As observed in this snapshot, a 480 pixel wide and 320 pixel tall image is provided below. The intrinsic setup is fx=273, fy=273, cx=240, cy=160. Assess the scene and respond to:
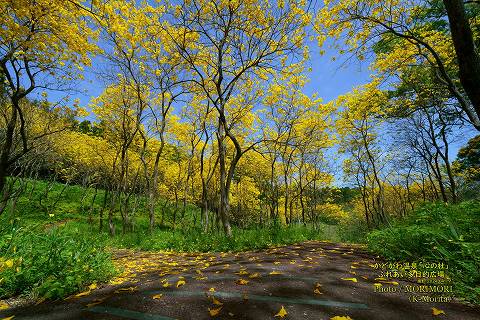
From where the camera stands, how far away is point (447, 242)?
450 cm

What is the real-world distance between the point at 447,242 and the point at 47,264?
6.04m

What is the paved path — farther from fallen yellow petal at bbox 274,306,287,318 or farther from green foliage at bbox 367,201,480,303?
green foliage at bbox 367,201,480,303

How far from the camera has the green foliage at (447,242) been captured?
10.6 feet

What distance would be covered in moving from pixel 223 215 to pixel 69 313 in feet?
23.8

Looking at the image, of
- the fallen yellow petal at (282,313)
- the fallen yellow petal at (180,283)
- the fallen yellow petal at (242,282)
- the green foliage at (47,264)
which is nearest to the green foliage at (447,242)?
the fallen yellow petal at (282,313)

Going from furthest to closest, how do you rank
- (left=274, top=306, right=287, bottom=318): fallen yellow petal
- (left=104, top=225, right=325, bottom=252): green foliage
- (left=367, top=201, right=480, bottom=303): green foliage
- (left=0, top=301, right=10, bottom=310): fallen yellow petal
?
(left=104, top=225, right=325, bottom=252): green foliage
(left=367, top=201, right=480, bottom=303): green foliage
(left=0, top=301, right=10, bottom=310): fallen yellow petal
(left=274, top=306, right=287, bottom=318): fallen yellow petal

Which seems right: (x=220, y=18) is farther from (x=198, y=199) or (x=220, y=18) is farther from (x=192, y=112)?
(x=198, y=199)

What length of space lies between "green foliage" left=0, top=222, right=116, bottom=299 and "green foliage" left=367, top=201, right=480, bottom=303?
4615 mm

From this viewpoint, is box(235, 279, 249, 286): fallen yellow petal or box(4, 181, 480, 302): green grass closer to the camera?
box(4, 181, 480, 302): green grass

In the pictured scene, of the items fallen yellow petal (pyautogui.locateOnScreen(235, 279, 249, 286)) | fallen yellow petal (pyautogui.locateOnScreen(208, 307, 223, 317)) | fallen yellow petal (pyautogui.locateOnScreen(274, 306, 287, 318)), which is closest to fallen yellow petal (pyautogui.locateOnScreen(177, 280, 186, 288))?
fallen yellow petal (pyautogui.locateOnScreen(235, 279, 249, 286))

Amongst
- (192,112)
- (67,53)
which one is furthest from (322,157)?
(67,53)

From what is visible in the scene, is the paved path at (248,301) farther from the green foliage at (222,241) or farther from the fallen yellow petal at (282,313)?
the green foliage at (222,241)

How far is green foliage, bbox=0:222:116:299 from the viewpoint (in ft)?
11.1

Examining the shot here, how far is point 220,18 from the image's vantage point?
382 inches
